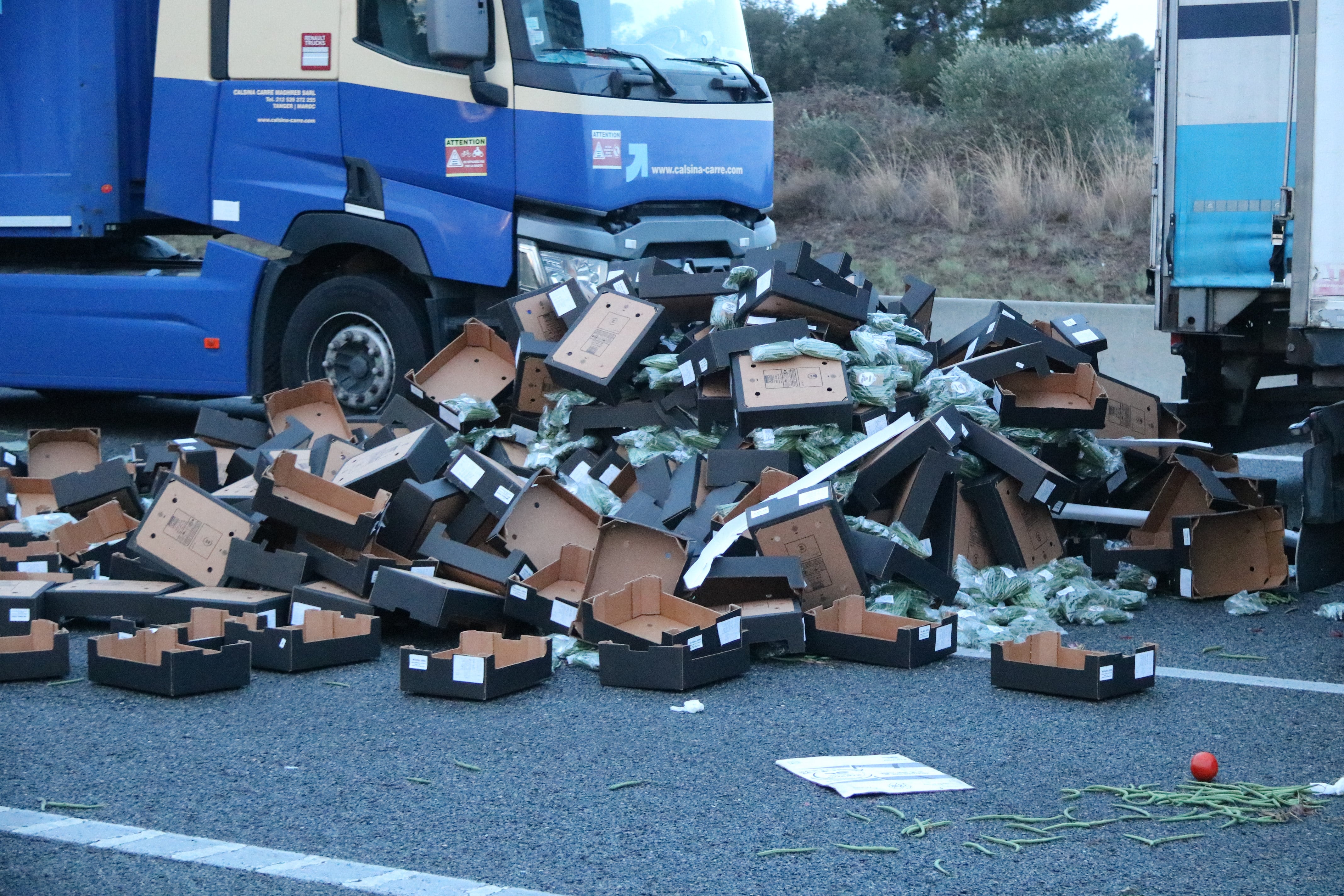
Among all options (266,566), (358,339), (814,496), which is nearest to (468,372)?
(358,339)

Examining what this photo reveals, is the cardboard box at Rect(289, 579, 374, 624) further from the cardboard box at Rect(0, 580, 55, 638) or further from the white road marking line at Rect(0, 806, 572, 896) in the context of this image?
the white road marking line at Rect(0, 806, 572, 896)

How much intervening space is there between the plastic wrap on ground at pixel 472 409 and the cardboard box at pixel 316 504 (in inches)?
57.6

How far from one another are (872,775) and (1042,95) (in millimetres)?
18088

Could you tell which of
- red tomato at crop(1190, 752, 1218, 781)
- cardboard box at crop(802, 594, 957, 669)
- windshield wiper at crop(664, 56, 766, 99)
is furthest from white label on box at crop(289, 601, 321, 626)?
windshield wiper at crop(664, 56, 766, 99)

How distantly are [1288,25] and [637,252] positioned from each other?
3.71 meters

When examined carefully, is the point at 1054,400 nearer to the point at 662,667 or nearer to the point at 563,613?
the point at 563,613

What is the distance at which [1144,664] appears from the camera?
4633 millimetres

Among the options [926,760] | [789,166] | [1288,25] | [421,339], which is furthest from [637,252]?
[789,166]

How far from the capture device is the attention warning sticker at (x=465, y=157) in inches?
329

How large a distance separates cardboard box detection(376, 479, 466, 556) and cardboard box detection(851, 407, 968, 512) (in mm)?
1749

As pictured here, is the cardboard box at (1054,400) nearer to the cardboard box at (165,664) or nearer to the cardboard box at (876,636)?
the cardboard box at (876,636)

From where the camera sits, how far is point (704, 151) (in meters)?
8.58

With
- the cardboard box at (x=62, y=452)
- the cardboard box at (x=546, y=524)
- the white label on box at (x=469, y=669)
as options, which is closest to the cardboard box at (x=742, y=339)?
the cardboard box at (x=546, y=524)

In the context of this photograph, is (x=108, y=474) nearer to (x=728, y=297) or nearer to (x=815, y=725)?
(x=728, y=297)
